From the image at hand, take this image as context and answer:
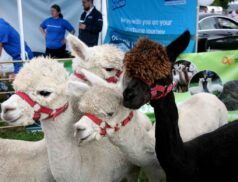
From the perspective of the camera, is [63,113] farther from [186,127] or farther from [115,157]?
[186,127]

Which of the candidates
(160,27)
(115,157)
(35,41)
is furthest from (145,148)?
(35,41)

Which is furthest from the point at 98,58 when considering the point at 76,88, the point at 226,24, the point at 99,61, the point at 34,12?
the point at 226,24

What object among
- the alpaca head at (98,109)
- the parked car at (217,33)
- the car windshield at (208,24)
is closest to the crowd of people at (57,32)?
the parked car at (217,33)

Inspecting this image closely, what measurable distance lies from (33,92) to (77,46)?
84 cm

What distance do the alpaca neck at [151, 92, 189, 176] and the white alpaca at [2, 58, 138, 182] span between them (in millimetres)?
617

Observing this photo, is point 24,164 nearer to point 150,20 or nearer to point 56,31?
point 150,20

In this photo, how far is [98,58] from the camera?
3.35m

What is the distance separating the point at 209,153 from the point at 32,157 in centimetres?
144

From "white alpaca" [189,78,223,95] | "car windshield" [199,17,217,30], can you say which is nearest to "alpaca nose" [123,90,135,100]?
"white alpaca" [189,78,223,95]

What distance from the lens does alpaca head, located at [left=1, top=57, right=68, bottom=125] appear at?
8.64 ft

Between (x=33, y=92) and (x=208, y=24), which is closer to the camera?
(x=33, y=92)

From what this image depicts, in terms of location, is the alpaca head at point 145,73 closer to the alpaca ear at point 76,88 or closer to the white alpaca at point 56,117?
the alpaca ear at point 76,88

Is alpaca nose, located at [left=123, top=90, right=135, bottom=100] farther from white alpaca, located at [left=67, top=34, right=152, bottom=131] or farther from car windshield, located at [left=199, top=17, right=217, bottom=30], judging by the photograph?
car windshield, located at [left=199, top=17, right=217, bottom=30]

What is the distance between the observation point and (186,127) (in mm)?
3611
